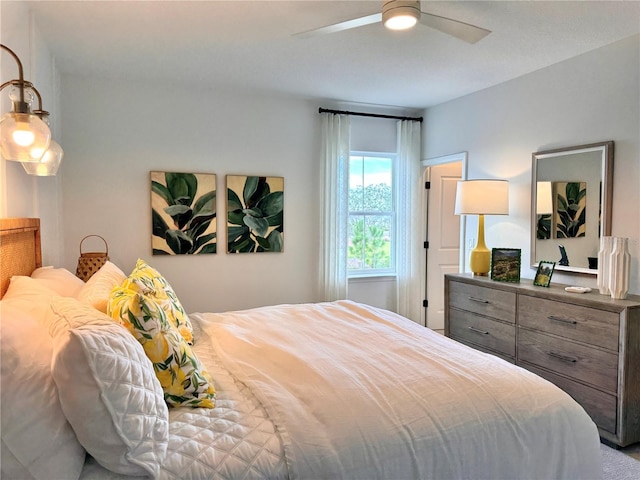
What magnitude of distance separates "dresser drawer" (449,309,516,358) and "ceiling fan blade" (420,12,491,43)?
204cm

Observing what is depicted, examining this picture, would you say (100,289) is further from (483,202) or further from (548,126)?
(548,126)

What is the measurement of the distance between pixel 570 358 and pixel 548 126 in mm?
1811

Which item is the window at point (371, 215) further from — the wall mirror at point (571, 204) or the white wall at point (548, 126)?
the wall mirror at point (571, 204)

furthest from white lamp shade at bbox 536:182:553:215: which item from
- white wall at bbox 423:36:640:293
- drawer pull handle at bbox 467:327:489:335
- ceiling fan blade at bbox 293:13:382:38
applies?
ceiling fan blade at bbox 293:13:382:38

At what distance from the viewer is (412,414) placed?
1469 mm

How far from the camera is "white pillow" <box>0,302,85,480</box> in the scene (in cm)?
104

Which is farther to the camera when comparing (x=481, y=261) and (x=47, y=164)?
(x=481, y=261)

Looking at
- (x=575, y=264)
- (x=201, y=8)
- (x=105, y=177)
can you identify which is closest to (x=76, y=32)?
(x=201, y=8)

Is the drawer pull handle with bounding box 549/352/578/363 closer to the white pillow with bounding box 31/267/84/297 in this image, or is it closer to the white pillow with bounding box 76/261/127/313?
the white pillow with bounding box 76/261/127/313

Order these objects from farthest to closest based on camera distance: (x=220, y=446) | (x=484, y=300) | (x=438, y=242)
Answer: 1. (x=438, y=242)
2. (x=484, y=300)
3. (x=220, y=446)

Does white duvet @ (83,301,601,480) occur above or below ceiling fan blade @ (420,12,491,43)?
below

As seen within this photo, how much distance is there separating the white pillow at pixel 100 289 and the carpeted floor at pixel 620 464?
2601 mm

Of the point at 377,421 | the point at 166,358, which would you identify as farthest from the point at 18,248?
the point at 377,421

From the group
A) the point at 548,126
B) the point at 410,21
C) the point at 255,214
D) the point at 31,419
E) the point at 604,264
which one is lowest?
the point at 31,419
